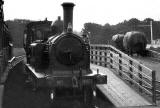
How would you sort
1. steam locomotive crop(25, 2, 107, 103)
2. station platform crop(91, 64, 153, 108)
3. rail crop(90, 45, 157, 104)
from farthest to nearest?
rail crop(90, 45, 157, 104)
station platform crop(91, 64, 153, 108)
steam locomotive crop(25, 2, 107, 103)

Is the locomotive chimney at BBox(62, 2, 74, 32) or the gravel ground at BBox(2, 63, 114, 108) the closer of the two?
the gravel ground at BBox(2, 63, 114, 108)

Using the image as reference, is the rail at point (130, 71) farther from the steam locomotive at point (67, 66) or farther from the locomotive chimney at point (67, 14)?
the locomotive chimney at point (67, 14)

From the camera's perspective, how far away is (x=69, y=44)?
30.1 ft

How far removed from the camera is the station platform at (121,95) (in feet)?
28.8

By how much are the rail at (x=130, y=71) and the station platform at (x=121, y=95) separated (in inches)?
12.6

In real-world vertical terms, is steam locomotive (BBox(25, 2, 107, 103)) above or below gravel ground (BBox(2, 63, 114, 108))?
above

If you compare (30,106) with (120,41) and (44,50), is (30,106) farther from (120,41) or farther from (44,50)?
(120,41)

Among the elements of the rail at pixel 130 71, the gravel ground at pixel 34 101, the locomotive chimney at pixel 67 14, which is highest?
the locomotive chimney at pixel 67 14

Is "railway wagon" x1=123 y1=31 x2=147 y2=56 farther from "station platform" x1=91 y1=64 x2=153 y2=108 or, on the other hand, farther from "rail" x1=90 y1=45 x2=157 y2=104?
"station platform" x1=91 y1=64 x2=153 y2=108

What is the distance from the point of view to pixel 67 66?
9.19 meters

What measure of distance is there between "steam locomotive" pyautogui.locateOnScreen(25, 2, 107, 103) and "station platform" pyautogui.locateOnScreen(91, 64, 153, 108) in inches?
28.6

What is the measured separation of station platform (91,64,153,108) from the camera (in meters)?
8.78

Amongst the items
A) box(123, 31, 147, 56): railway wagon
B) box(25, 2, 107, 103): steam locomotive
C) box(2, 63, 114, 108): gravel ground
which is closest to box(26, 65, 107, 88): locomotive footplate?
box(25, 2, 107, 103): steam locomotive

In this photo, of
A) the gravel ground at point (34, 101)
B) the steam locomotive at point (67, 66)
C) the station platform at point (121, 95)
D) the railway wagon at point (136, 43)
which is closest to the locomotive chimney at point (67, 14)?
the steam locomotive at point (67, 66)
